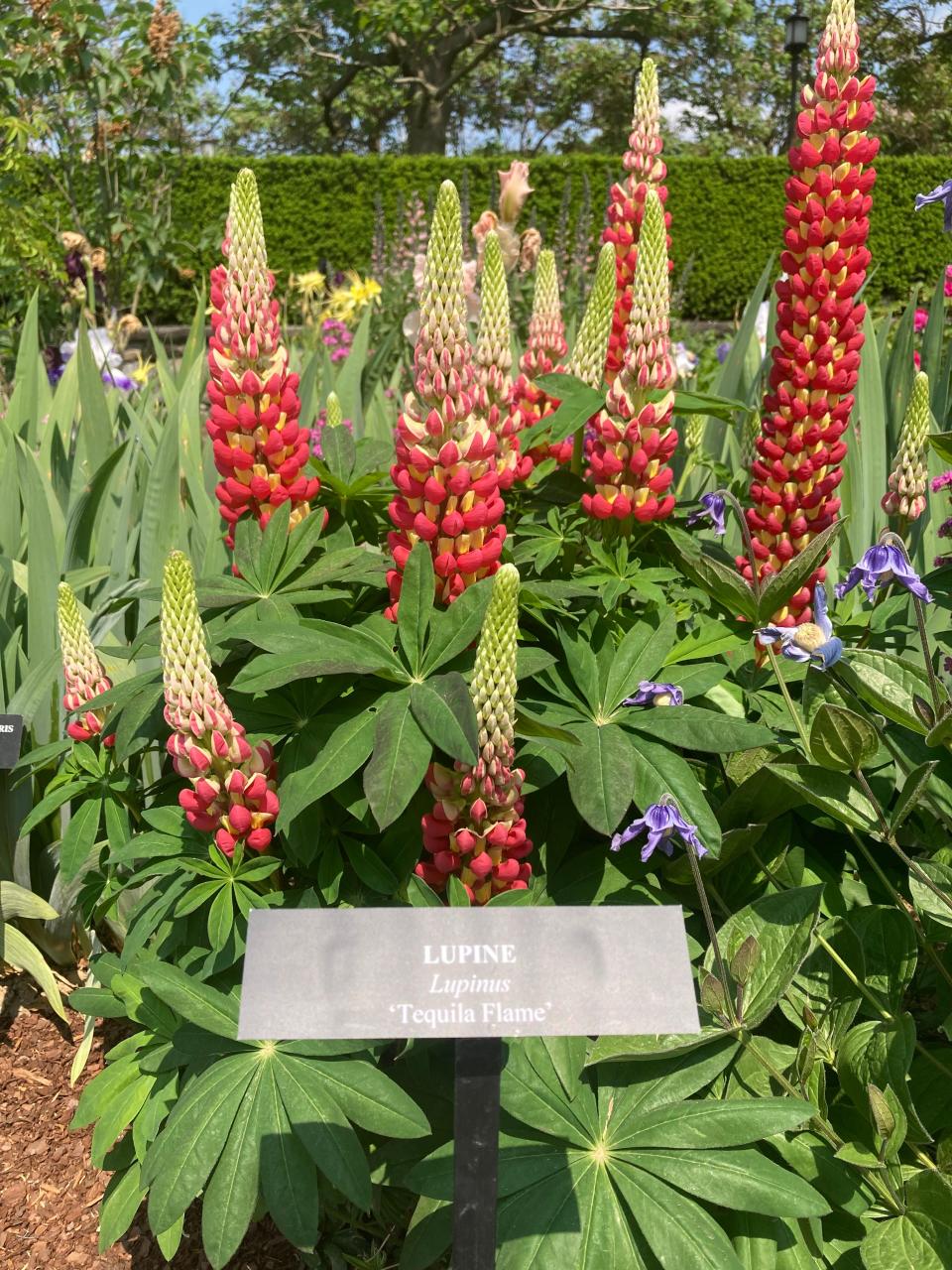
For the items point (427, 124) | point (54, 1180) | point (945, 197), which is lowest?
point (54, 1180)

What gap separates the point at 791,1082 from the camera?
1248mm

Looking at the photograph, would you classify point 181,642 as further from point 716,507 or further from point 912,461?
point 912,461

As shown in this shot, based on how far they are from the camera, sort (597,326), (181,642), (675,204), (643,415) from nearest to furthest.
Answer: (181,642) → (643,415) → (597,326) → (675,204)

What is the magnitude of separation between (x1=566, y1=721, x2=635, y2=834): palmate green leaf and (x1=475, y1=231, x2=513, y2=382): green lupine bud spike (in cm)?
51

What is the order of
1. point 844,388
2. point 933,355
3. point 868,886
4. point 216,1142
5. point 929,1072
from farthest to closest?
1. point 933,355
2. point 844,388
3. point 868,886
4. point 929,1072
5. point 216,1142

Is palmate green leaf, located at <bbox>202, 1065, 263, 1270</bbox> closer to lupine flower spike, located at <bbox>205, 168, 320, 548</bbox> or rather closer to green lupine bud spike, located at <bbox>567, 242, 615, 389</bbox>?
lupine flower spike, located at <bbox>205, 168, 320, 548</bbox>

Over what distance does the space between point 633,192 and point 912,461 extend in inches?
24.6

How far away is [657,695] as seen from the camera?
1.28m

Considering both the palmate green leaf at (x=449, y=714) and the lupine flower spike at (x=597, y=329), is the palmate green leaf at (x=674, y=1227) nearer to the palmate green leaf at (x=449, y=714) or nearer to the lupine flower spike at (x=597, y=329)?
the palmate green leaf at (x=449, y=714)

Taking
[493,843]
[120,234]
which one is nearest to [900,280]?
[120,234]

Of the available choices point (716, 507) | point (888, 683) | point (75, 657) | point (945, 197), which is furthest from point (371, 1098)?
point (945, 197)

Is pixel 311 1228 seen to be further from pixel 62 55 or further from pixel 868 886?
pixel 62 55

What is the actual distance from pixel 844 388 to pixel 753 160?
14.2m

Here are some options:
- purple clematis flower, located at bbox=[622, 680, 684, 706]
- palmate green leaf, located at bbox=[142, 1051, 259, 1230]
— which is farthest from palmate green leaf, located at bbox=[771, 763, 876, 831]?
palmate green leaf, located at bbox=[142, 1051, 259, 1230]
